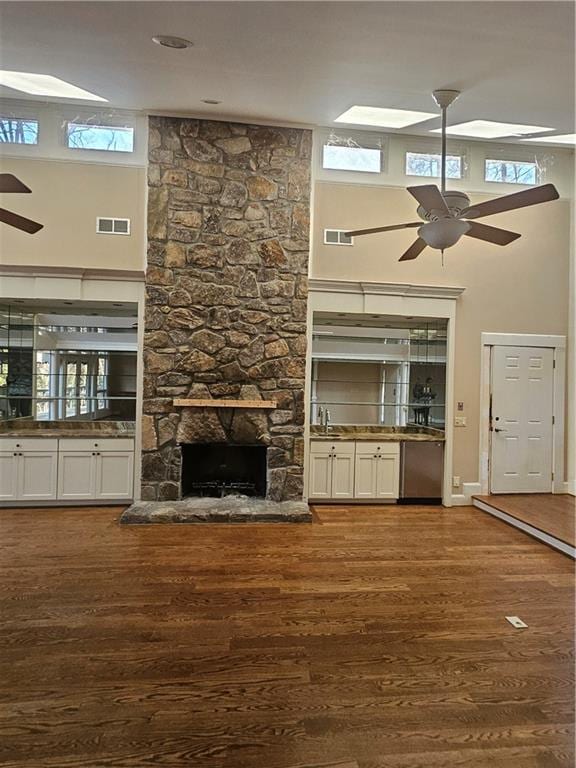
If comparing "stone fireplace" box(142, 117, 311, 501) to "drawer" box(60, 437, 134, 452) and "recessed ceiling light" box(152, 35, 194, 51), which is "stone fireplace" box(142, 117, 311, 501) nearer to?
"drawer" box(60, 437, 134, 452)

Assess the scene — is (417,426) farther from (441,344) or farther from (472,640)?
(472,640)

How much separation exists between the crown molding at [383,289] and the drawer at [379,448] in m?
1.95

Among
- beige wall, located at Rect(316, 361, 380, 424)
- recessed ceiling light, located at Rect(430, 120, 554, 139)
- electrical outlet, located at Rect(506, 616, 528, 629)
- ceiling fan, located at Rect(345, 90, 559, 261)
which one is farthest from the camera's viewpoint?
beige wall, located at Rect(316, 361, 380, 424)

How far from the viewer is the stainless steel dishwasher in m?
Answer: 6.00

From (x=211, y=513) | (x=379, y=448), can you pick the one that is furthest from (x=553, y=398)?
(x=211, y=513)

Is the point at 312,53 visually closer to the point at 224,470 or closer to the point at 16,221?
the point at 16,221

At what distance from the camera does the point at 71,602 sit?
3.18 metres

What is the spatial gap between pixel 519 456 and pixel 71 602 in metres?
5.63

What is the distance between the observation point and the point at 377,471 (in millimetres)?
5949

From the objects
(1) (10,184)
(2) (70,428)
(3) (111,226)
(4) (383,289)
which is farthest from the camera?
(2) (70,428)

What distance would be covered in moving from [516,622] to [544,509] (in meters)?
2.91

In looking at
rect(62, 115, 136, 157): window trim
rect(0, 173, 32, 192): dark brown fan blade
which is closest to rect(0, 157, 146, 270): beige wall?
rect(62, 115, 136, 157): window trim

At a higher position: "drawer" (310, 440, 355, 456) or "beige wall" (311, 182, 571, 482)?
"beige wall" (311, 182, 571, 482)

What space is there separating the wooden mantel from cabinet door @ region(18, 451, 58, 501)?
64.8 inches
